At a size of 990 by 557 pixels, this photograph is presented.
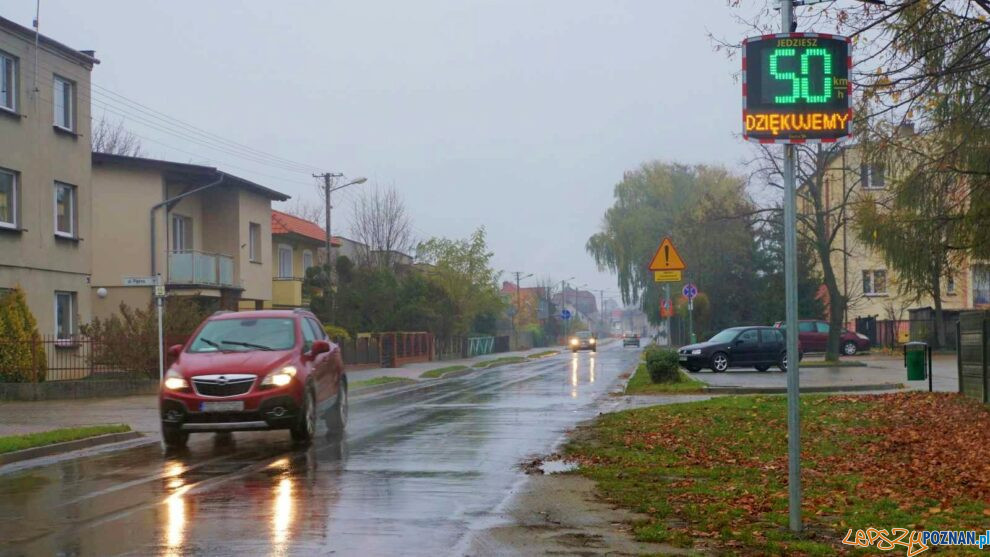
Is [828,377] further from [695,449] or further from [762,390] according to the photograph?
[695,449]

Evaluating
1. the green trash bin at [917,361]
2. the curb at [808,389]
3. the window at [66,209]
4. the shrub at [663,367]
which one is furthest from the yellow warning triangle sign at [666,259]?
the window at [66,209]

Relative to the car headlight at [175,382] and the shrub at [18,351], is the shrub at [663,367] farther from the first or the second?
the car headlight at [175,382]

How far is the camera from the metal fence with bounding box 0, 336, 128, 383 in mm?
24016

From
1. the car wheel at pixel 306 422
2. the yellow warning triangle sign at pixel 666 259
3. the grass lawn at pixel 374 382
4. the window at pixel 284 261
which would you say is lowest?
the grass lawn at pixel 374 382

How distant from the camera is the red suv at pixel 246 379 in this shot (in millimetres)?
13133

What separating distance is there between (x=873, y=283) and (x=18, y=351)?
165 feet

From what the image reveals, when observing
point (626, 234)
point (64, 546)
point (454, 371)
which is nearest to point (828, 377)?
point (454, 371)

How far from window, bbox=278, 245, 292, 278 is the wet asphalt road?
34587 millimetres

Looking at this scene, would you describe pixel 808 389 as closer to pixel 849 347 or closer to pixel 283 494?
pixel 283 494

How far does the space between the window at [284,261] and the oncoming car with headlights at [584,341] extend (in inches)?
1255

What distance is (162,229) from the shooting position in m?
37.8

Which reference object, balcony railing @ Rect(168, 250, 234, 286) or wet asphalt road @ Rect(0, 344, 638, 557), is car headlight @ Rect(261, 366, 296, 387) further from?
balcony railing @ Rect(168, 250, 234, 286)

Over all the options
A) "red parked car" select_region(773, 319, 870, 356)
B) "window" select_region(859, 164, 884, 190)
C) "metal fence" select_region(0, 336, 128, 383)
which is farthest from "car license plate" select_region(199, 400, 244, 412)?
"red parked car" select_region(773, 319, 870, 356)

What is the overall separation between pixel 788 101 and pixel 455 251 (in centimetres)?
5857
